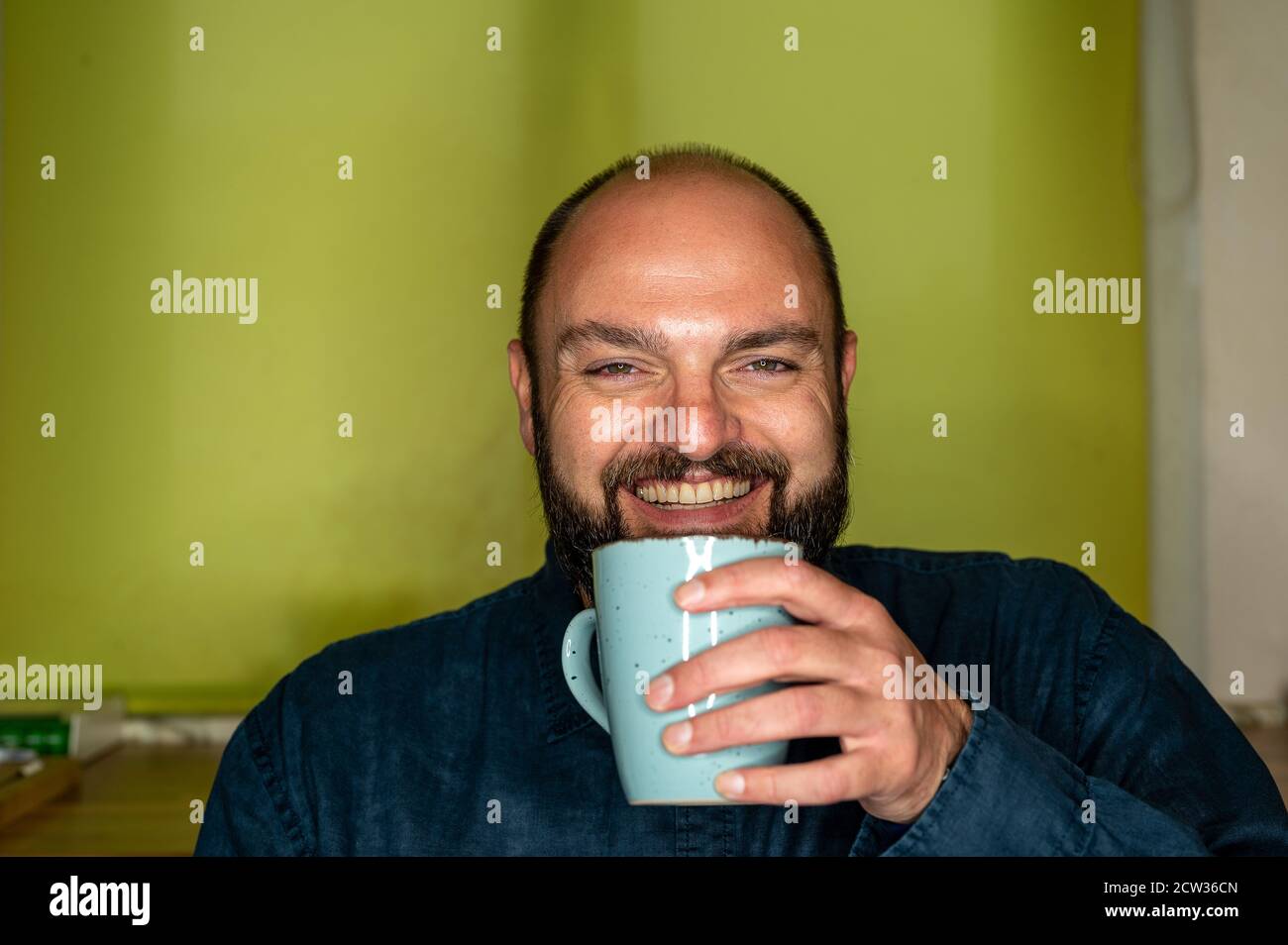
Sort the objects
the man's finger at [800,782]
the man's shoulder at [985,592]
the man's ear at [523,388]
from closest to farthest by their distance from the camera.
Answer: the man's finger at [800,782]
the man's shoulder at [985,592]
the man's ear at [523,388]

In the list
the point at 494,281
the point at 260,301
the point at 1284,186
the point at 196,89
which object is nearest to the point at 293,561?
the point at 260,301

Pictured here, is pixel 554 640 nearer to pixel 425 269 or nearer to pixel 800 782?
pixel 800 782

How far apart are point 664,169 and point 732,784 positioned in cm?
52

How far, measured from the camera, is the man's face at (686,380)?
2.54 feet

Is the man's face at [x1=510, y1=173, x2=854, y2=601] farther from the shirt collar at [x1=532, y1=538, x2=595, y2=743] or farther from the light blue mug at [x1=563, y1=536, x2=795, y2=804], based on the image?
the light blue mug at [x1=563, y1=536, x2=795, y2=804]

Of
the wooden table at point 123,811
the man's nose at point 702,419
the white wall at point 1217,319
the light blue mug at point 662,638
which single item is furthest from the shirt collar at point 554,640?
the white wall at point 1217,319

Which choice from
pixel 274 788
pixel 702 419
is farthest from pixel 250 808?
pixel 702 419

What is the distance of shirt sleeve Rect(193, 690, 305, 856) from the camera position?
0.74m

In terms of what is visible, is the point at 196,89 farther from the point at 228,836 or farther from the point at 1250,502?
the point at 1250,502

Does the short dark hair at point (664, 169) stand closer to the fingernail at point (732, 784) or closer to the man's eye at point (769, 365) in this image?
the man's eye at point (769, 365)

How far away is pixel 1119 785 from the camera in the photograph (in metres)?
0.73

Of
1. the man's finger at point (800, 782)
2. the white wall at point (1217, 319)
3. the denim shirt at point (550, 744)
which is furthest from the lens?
the white wall at point (1217, 319)

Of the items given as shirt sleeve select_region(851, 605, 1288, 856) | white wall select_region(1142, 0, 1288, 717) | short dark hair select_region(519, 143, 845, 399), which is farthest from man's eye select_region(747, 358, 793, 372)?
white wall select_region(1142, 0, 1288, 717)

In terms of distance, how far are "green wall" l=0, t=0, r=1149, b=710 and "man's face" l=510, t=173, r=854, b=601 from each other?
893 millimetres
